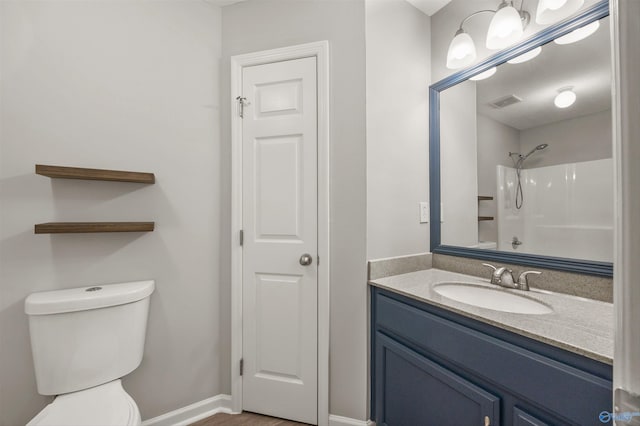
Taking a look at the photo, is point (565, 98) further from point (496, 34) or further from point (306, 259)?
point (306, 259)

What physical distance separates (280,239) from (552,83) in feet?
4.96

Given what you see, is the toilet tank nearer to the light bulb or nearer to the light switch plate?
the light switch plate

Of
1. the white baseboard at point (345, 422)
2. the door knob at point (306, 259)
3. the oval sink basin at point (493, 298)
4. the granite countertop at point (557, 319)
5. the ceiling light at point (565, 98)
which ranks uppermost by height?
the ceiling light at point (565, 98)

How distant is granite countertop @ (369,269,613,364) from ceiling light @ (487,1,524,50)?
1193 millimetres

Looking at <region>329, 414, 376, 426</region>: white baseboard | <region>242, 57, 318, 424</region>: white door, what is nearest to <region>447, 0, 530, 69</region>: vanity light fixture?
<region>242, 57, 318, 424</region>: white door

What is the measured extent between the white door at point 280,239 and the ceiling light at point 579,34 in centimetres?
113

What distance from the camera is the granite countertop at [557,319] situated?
2.44 feet

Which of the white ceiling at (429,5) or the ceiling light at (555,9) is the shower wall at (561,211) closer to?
the ceiling light at (555,9)

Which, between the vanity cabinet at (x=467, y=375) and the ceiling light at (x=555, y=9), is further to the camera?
the ceiling light at (x=555, y=9)

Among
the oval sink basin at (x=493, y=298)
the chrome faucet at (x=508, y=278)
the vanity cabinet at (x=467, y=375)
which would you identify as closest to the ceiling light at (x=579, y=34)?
the chrome faucet at (x=508, y=278)

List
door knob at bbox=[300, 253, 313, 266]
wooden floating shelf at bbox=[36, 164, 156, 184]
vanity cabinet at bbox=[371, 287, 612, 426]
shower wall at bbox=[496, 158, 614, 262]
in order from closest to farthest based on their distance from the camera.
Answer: vanity cabinet at bbox=[371, 287, 612, 426] < shower wall at bbox=[496, 158, 614, 262] < wooden floating shelf at bbox=[36, 164, 156, 184] < door knob at bbox=[300, 253, 313, 266]

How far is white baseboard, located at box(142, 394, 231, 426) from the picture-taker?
1.52m

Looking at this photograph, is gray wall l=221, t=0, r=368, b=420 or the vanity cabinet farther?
gray wall l=221, t=0, r=368, b=420

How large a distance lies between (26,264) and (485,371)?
76.0 inches
